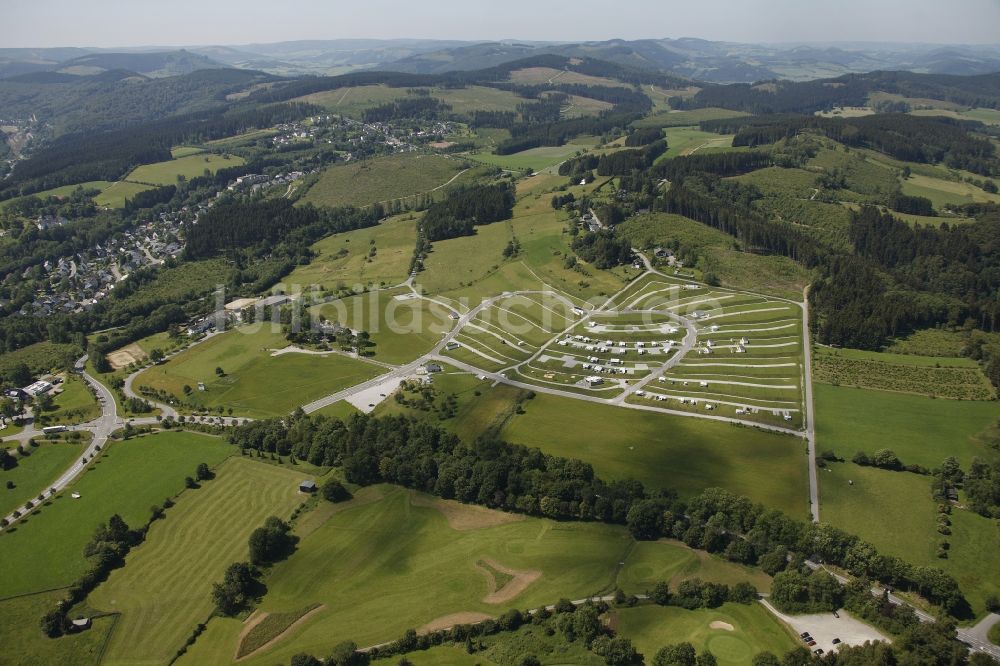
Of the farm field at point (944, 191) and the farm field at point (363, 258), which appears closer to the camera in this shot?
the farm field at point (363, 258)

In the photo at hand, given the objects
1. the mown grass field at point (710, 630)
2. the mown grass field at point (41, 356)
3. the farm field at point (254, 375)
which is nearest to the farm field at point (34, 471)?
the farm field at point (254, 375)

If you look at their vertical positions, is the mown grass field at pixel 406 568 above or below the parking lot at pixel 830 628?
below

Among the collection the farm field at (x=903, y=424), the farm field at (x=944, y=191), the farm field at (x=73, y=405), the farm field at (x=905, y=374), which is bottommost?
the farm field at (x=73, y=405)

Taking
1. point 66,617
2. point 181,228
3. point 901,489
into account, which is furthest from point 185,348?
point 901,489

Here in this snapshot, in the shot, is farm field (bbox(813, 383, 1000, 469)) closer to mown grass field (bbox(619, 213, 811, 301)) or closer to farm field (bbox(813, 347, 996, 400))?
farm field (bbox(813, 347, 996, 400))

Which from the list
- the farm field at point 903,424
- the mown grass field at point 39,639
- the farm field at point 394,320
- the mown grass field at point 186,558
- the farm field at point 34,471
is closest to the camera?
the mown grass field at point 39,639

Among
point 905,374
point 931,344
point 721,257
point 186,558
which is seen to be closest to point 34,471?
point 186,558

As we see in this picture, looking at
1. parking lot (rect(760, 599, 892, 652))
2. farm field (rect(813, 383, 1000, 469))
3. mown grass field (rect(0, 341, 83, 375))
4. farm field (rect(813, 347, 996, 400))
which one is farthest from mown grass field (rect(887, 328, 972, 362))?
mown grass field (rect(0, 341, 83, 375))

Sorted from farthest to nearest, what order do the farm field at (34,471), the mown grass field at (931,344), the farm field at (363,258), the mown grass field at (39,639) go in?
1. the farm field at (363,258)
2. the mown grass field at (931,344)
3. the farm field at (34,471)
4. the mown grass field at (39,639)

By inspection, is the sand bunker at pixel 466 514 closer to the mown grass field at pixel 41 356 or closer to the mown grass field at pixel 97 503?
the mown grass field at pixel 97 503
